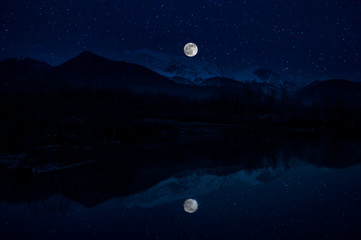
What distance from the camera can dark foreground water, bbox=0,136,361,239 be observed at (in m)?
9.17

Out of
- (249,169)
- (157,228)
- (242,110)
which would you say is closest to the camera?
(157,228)

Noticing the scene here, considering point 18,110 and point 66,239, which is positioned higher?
point 18,110

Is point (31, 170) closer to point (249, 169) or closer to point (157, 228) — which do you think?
point (157, 228)

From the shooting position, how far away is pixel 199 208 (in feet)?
38.6

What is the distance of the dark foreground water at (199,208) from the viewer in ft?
30.1

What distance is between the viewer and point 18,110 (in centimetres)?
4825

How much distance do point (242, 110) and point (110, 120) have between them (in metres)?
58.9

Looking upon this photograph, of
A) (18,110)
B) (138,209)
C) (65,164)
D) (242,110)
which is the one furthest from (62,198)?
(242,110)

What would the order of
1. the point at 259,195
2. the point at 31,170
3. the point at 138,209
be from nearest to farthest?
the point at 138,209, the point at 259,195, the point at 31,170

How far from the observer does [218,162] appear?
22656 millimetres

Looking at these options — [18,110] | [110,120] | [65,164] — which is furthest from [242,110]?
[65,164]

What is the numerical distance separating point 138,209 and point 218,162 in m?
12.0

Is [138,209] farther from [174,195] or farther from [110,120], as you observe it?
[110,120]

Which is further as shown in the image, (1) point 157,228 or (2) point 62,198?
(2) point 62,198
